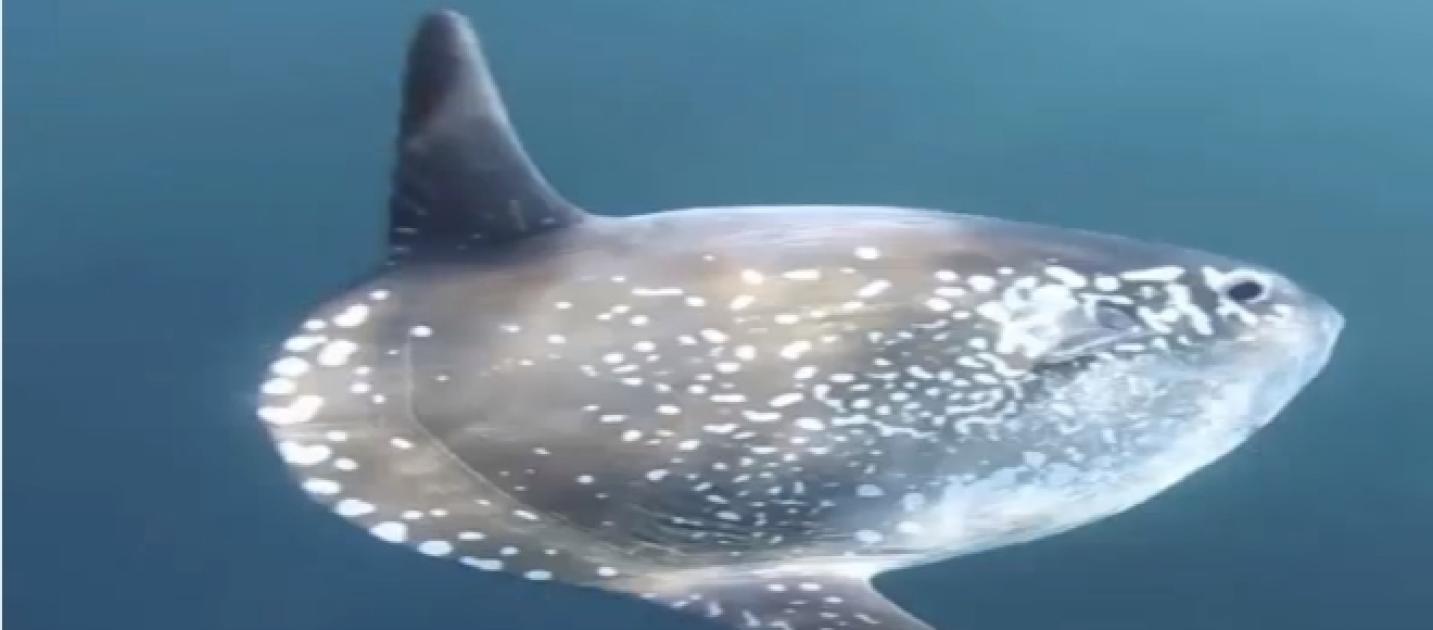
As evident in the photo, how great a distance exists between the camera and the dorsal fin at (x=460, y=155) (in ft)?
9.15

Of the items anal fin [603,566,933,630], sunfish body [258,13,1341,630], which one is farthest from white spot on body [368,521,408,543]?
anal fin [603,566,933,630]

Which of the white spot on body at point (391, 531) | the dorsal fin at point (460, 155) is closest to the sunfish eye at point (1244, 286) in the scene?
the dorsal fin at point (460, 155)

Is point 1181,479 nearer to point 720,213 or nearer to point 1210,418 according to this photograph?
point 1210,418

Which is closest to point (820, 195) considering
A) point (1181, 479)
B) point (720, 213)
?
point (720, 213)

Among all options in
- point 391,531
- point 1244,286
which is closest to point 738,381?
point 391,531

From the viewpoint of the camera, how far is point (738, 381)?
262cm

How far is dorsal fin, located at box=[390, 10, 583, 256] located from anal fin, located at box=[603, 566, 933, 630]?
61cm

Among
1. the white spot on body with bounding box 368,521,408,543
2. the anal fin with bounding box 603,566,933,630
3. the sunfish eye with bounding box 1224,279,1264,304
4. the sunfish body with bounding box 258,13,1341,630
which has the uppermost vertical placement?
the sunfish eye with bounding box 1224,279,1264,304

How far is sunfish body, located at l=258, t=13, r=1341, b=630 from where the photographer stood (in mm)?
2592

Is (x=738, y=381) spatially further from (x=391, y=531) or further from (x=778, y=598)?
(x=391, y=531)

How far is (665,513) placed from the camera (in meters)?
2.58

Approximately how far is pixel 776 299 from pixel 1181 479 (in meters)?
0.73

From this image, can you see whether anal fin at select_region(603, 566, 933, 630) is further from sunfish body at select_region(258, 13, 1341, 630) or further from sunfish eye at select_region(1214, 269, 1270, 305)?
sunfish eye at select_region(1214, 269, 1270, 305)

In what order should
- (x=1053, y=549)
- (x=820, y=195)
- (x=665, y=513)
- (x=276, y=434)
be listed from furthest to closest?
1. (x=820, y=195)
2. (x=1053, y=549)
3. (x=276, y=434)
4. (x=665, y=513)
